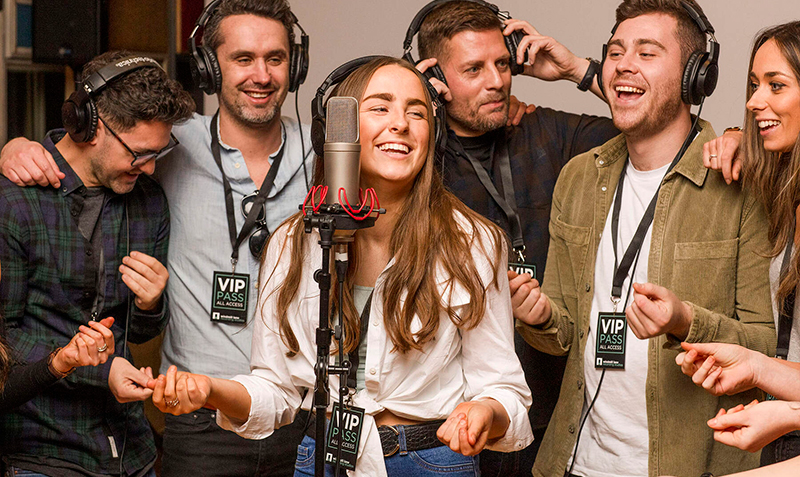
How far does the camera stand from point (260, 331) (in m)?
1.92

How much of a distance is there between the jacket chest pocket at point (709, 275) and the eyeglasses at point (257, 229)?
123cm

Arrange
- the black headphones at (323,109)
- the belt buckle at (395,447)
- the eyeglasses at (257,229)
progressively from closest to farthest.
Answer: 1. the belt buckle at (395,447)
2. the black headphones at (323,109)
3. the eyeglasses at (257,229)

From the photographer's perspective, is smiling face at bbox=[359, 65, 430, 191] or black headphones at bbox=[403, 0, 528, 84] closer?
smiling face at bbox=[359, 65, 430, 191]

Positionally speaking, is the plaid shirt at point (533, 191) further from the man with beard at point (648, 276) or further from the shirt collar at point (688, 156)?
the shirt collar at point (688, 156)

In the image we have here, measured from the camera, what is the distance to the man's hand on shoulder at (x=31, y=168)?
227cm

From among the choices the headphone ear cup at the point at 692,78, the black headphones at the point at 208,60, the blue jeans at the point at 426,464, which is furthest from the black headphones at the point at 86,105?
the headphone ear cup at the point at 692,78

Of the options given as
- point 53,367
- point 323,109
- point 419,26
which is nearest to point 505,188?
point 419,26

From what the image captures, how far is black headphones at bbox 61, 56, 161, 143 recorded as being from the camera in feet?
7.57

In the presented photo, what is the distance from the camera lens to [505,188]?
2.66 meters

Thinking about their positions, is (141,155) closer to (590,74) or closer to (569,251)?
(569,251)

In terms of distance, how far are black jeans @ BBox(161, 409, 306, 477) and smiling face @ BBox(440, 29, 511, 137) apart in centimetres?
120

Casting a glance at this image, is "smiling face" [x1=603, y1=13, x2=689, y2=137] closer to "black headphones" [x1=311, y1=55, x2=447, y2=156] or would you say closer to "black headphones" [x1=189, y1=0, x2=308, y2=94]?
"black headphones" [x1=311, y1=55, x2=447, y2=156]

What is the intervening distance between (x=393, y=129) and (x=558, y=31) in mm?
2268

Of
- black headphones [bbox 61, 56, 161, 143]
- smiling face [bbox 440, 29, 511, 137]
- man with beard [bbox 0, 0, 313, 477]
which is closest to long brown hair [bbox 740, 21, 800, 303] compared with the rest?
smiling face [bbox 440, 29, 511, 137]
